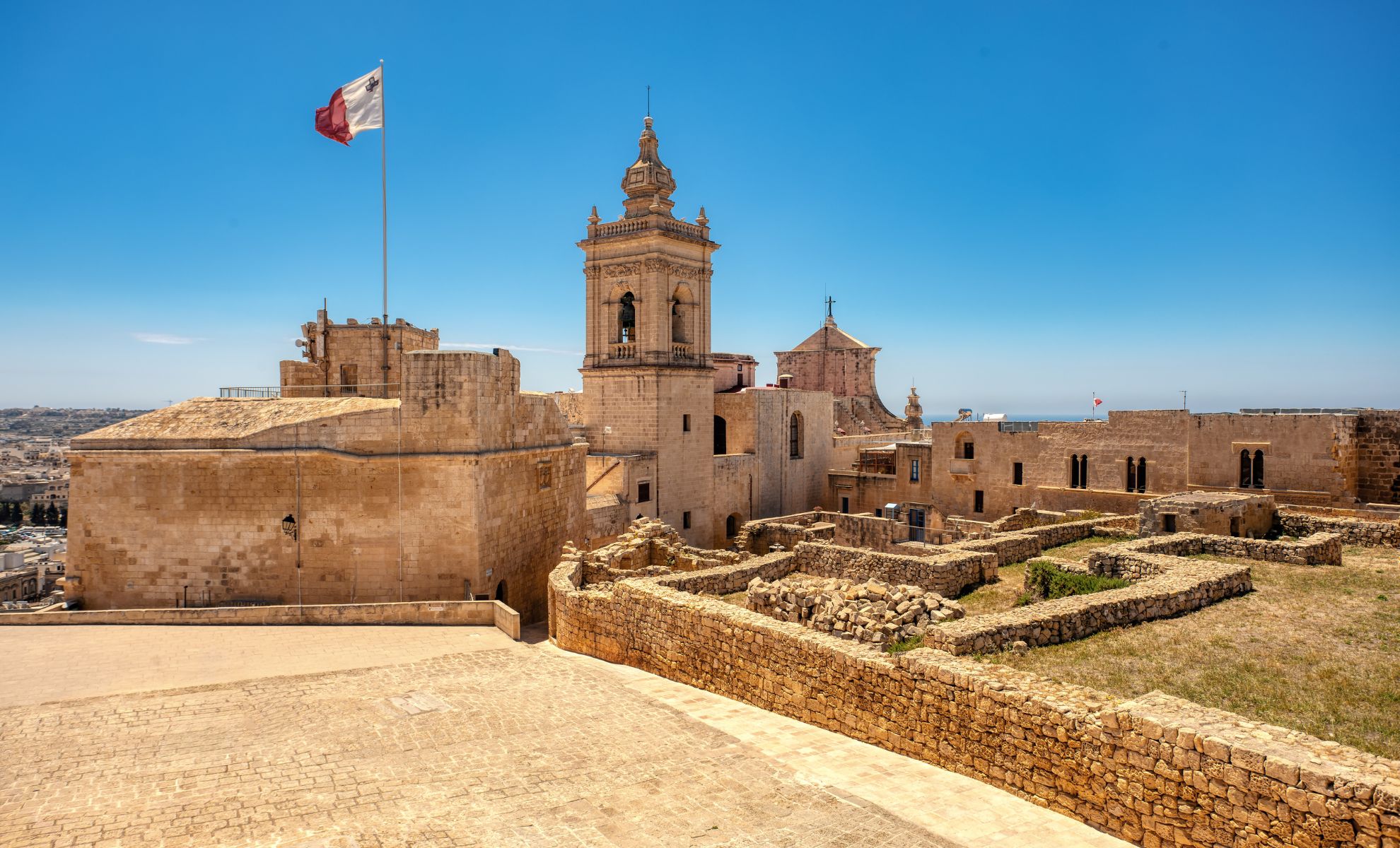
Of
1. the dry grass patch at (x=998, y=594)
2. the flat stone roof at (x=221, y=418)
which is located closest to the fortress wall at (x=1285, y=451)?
the dry grass patch at (x=998, y=594)

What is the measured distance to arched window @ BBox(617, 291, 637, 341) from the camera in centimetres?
2920

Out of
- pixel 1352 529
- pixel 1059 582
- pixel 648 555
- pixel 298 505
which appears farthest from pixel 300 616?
pixel 1352 529

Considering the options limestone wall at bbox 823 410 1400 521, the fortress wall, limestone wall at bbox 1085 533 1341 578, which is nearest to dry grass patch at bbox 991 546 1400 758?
limestone wall at bbox 1085 533 1341 578

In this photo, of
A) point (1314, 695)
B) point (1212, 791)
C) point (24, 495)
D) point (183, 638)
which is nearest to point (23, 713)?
point (183, 638)

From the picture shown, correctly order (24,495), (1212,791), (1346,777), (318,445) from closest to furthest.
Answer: (1346,777)
(1212,791)
(318,445)
(24,495)

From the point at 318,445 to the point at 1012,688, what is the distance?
14088 millimetres

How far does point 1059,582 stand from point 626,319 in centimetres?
2054

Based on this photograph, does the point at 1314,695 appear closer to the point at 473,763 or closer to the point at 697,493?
the point at 473,763

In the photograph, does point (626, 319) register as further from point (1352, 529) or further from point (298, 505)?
point (1352, 529)

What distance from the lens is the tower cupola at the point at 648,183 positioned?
28.4 m

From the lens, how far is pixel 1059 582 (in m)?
11.7

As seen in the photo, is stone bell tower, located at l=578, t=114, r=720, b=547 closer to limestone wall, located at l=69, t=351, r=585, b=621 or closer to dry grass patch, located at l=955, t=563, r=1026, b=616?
limestone wall, located at l=69, t=351, r=585, b=621

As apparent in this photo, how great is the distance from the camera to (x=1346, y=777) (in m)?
4.87

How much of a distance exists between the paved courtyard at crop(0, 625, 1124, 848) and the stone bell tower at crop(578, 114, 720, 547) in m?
16.7
